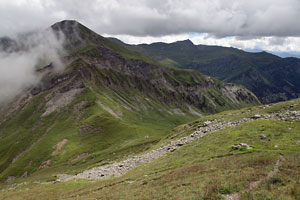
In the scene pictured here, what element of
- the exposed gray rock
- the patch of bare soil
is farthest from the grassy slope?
the patch of bare soil

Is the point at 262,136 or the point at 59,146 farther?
the point at 59,146

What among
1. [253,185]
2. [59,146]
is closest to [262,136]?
[253,185]

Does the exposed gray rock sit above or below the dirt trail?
below

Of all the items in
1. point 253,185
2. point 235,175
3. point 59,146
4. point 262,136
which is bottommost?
point 59,146

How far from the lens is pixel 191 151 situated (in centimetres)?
4409

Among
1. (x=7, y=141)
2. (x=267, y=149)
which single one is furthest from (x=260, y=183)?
(x=7, y=141)

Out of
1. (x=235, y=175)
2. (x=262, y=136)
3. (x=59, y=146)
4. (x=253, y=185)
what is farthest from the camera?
(x=59, y=146)

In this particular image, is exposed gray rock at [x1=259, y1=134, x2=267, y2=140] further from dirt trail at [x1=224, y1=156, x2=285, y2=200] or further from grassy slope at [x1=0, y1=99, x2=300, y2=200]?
dirt trail at [x1=224, y1=156, x2=285, y2=200]

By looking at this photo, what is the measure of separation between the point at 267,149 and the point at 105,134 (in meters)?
146

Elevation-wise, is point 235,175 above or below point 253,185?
below

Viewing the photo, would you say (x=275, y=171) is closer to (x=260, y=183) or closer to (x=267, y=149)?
(x=260, y=183)

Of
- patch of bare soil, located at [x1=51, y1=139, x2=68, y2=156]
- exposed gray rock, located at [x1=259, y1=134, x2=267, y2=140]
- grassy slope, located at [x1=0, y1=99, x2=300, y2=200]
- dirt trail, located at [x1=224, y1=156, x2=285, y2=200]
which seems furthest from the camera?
patch of bare soil, located at [x1=51, y1=139, x2=68, y2=156]

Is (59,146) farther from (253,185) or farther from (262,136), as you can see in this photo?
(253,185)

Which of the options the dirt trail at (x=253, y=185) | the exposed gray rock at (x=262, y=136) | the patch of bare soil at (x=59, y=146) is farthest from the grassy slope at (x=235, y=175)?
the patch of bare soil at (x=59, y=146)
